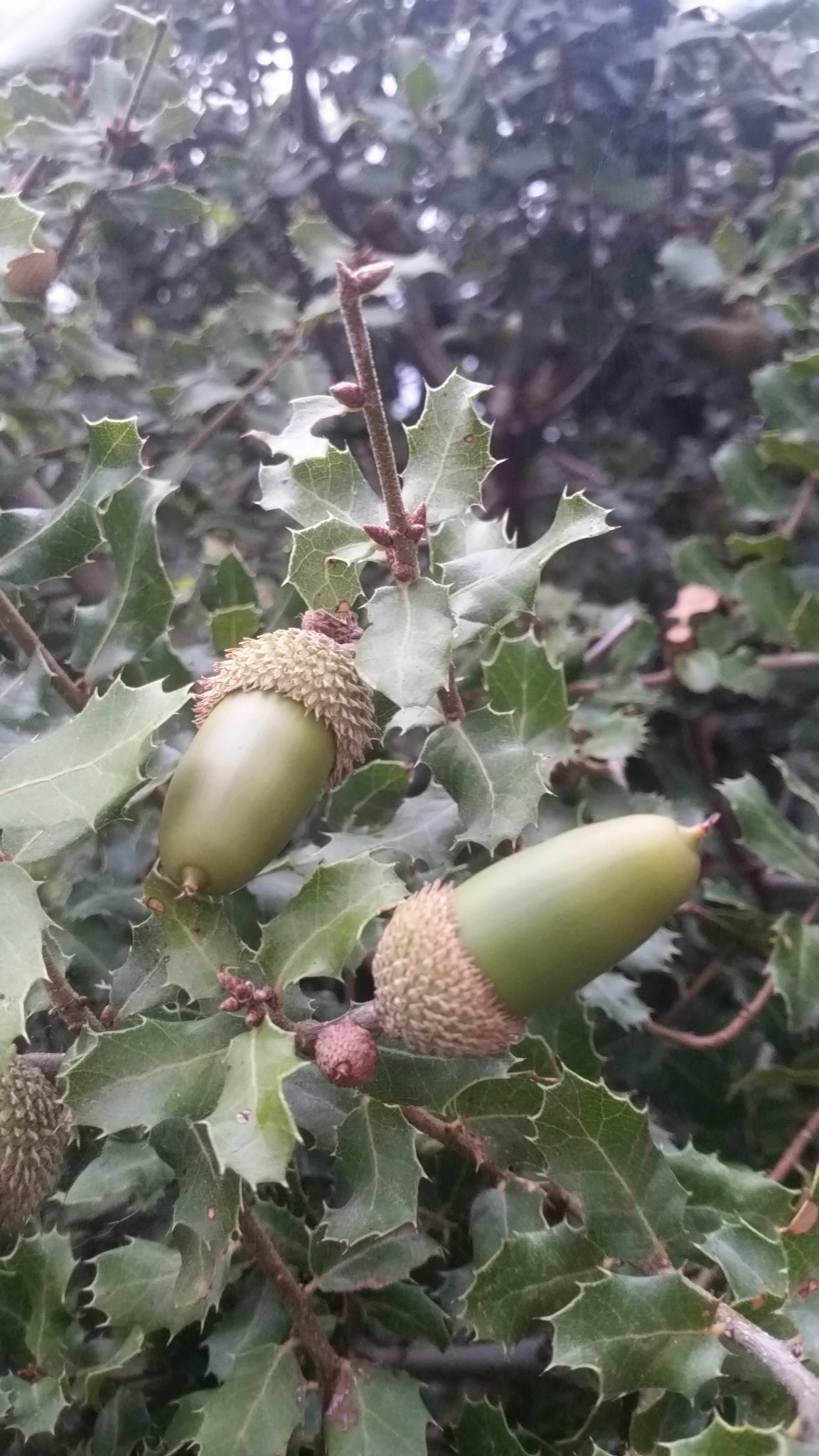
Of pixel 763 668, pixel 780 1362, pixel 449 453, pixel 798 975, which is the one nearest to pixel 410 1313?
pixel 780 1362

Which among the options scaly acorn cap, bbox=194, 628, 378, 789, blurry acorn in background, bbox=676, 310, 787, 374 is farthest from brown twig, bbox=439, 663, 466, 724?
blurry acorn in background, bbox=676, 310, 787, 374

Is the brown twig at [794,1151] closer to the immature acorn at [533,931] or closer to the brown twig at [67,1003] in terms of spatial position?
the immature acorn at [533,931]

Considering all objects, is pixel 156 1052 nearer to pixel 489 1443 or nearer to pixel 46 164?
pixel 489 1443

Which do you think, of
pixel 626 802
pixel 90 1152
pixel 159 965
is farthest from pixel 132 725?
pixel 626 802

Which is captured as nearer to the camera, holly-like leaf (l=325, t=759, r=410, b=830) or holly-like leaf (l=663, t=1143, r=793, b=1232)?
holly-like leaf (l=663, t=1143, r=793, b=1232)

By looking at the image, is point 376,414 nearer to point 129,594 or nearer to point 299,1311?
point 129,594

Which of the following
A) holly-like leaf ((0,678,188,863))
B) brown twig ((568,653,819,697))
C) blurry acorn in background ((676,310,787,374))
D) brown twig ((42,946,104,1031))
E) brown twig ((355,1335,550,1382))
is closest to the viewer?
holly-like leaf ((0,678,188,863))

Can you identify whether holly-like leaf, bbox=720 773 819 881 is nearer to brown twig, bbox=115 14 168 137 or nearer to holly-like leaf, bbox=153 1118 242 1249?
holly-like leaf, bbox=153 1118 242 1249
